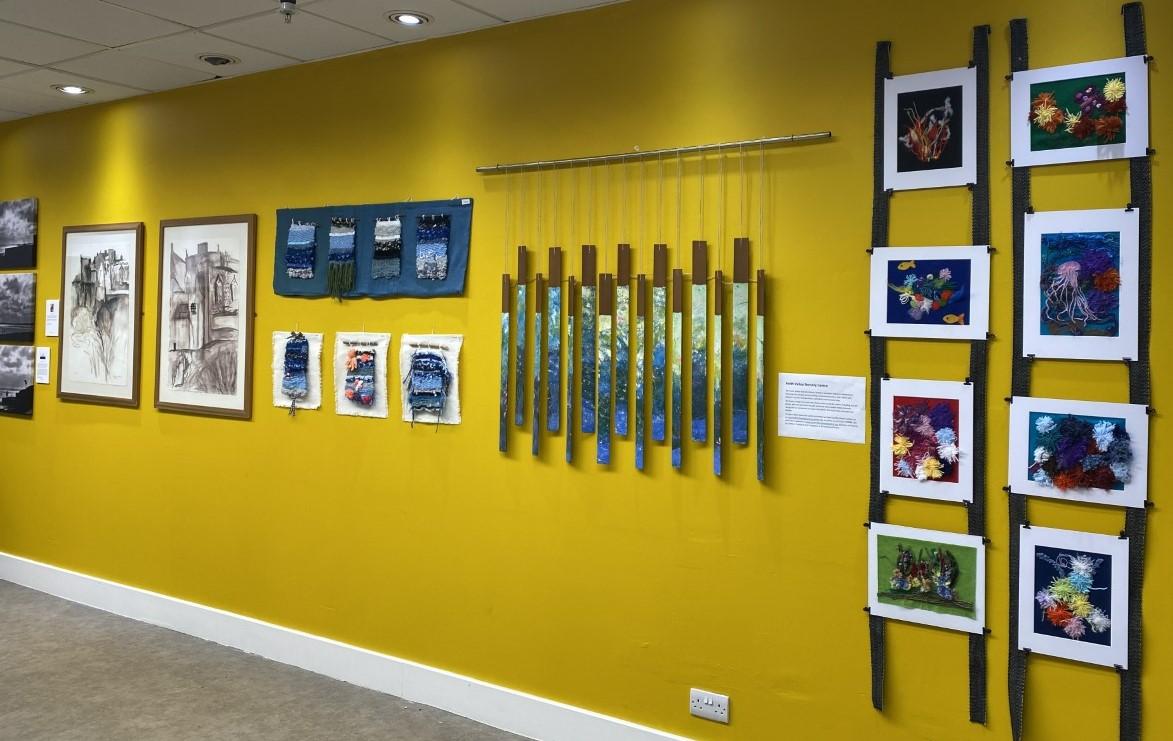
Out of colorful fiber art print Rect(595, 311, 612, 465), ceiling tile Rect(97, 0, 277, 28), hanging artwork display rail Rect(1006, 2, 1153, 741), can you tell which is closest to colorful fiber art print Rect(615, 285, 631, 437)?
colorful fiber art print Rect(595, 311, 612, 465)

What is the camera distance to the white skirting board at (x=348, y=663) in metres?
3.12

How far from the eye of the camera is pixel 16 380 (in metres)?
5.01

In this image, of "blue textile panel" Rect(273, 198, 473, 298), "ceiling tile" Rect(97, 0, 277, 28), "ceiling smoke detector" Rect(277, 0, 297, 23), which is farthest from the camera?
"blue textile panel" Rect(273, 198, 473, 298)

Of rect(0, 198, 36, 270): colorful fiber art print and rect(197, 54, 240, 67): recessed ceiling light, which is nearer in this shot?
rect(197, 54, 240, 67): recessed ceiling light

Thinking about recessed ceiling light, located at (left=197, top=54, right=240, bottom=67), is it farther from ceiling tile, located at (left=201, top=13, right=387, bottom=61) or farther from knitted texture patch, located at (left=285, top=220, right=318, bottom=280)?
knitted texture patch, located at (left=285, top=220, right=318, bottom=280)

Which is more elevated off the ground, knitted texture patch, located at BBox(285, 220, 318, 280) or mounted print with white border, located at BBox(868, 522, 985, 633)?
knitted texture patch, located at BBox(285, 220, 318, 280)

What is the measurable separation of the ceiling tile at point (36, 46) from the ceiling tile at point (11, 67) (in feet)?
0.27

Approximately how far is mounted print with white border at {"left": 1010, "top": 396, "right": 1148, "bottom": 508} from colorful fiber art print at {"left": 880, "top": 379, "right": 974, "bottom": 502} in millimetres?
120

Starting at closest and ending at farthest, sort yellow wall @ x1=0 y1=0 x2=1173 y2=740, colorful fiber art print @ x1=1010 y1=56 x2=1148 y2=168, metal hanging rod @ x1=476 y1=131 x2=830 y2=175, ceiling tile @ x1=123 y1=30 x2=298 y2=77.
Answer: colorful fiber art print @ x1=1010 y1=56 x2=1148 y2=168, yellow wall @ x1=0 y1=0 x2=1173 y2=740, metal hanging rod @ x1=476 y1=131 x2=830 y2=175, ceiling tile @ x1=123 y1=30 x2=298 y2=77

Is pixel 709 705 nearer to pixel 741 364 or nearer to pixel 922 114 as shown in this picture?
pixel 741 364

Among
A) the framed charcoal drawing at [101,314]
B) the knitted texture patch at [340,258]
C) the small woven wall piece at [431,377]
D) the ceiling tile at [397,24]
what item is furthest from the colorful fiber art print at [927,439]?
the framed charcoal drawing at [101,314]

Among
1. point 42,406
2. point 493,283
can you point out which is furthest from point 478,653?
point 42,406

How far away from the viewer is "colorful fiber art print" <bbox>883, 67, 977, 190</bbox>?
244 cm

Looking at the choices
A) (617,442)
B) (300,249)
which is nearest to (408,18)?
(300,249)
